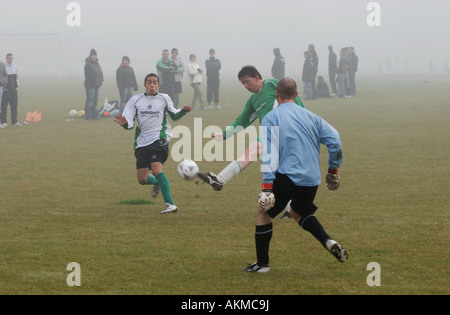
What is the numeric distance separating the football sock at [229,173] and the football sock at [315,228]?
6.05ft

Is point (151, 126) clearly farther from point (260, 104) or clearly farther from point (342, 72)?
point (342, 72)

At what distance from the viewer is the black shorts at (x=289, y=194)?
699 centimetres

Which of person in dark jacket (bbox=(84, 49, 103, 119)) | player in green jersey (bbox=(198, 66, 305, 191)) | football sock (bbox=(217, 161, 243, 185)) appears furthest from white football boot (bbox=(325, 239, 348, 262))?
person in dark jacket (bbox=(84, 49, 103, 119))

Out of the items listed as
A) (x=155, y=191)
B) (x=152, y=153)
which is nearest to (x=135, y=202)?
(x=155, y=191)

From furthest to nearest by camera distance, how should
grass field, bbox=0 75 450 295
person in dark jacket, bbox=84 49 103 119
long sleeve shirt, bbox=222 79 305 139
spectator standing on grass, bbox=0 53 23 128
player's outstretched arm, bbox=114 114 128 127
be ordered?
person in dark jacket, bbox=84 49 103 119, spectator standing on grass, bbox=0 53 23 128, player's outstretched arm, bbox=114 114 128 127, long sleeve shirt, bbox=222 79 305 139, grass field, bbox=0 75 450 295

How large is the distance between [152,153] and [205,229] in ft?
6.38

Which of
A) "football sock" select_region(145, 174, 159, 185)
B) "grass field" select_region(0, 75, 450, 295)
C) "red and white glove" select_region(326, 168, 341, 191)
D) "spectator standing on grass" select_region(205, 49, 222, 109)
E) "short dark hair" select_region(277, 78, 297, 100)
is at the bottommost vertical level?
"grass field" select_region(0, 75, 450, 295)

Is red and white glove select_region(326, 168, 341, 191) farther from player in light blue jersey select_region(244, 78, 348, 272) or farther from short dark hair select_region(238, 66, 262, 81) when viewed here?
short dark hair select_region(238, 66, 262, 81)

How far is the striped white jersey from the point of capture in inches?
424

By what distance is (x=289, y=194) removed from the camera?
23.1ft
